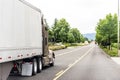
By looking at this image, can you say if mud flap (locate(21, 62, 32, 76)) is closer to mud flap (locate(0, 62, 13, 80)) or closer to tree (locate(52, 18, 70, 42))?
mud flap (locate(0, 62, 13, 80))

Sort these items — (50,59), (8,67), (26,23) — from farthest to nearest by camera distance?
(50,59), (26,23), (8,67)

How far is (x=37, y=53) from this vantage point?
22.5m

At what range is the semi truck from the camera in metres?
15.2

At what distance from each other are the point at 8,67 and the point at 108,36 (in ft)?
181

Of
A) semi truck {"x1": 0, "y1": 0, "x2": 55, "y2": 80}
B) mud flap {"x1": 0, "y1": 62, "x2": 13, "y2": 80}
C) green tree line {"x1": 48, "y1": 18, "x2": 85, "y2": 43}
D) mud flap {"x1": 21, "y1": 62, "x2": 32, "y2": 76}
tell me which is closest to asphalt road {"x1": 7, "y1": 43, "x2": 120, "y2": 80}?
mud flap {"x1": 21, "y1": 62, "x2": 32, "y2": 76}

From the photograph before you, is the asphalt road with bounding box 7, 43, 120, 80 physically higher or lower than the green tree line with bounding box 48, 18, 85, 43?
lower

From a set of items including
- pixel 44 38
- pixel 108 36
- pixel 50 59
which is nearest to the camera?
pixel 44 38

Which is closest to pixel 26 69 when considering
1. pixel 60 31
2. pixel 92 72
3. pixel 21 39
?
pixel 21 39

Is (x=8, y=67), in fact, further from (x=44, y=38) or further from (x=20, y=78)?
(x=44, y=38)

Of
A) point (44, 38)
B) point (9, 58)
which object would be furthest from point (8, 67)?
point (44, 38)

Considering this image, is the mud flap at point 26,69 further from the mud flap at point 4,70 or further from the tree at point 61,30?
the tree at point 61,30

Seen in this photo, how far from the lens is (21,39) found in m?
18.1

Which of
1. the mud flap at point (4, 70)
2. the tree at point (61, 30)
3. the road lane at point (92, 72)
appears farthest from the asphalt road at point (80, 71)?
the tree at point (61, 30)

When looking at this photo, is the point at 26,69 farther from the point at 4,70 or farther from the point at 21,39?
the point at 4,70
